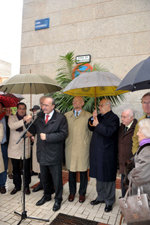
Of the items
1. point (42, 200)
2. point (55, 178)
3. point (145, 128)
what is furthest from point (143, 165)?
point (42, 200)

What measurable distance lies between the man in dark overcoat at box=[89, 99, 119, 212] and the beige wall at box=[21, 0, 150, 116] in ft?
8.29

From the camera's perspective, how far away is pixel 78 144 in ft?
10.9

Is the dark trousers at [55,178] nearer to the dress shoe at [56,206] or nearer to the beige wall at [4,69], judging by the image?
the dress shoe at [56,206]

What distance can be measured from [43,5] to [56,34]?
1204 mm

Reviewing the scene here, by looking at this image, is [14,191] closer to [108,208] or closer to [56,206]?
[56,206]

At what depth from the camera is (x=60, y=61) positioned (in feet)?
20.1

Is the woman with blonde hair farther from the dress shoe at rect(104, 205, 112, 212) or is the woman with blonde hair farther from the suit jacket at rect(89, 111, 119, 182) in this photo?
the dress shoe at rect(104, 205, 112, 212)

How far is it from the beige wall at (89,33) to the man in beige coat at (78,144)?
2.56 m

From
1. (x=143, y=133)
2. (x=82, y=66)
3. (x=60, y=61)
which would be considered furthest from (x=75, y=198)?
(x=60, y=61)

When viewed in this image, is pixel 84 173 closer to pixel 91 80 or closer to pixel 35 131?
pixel 35 131

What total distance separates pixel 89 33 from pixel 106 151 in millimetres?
4233

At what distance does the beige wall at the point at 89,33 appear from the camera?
17.5ft

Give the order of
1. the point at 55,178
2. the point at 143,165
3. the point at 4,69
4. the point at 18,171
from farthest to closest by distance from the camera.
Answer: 1. the point at 4,69
2. the point at 18,171
3. the point at 55,178
4. the point at 143,165

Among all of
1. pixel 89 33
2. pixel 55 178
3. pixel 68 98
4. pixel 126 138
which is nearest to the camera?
pixel 126 138
